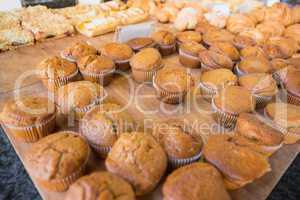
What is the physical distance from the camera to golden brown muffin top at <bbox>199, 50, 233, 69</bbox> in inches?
65.6

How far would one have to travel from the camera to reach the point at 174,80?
1.48m

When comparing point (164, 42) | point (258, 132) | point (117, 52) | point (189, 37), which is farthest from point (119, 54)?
point (258, 132)

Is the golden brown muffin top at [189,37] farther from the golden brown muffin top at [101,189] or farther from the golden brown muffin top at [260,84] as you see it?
the golden brown muffin top at [101,189]

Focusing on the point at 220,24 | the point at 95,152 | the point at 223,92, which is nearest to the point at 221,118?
the point at 223,92

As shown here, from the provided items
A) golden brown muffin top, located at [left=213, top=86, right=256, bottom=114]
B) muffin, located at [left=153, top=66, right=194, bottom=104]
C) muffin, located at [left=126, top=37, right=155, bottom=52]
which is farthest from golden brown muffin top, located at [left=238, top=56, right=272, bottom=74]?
muffin, located at [left=126, top=37, right=155, bottom=52]

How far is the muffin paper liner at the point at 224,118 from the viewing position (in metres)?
1.33

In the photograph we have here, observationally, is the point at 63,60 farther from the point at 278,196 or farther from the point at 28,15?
the point at 278,196

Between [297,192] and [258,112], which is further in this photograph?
[297,192]

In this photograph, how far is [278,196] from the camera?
5.85ft

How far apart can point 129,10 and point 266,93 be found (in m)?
1.65

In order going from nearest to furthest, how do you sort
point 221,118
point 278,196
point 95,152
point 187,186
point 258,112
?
point 187,186, point 95,152, point 221,118, point 258,112, point 278,196

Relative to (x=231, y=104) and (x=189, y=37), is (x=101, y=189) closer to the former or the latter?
(x=231, y=104)

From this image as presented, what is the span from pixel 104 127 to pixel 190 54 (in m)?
0.92

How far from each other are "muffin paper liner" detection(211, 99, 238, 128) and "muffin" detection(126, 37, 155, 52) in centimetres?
71
